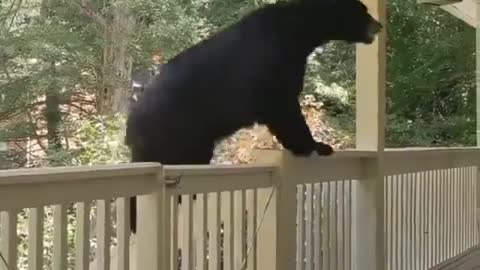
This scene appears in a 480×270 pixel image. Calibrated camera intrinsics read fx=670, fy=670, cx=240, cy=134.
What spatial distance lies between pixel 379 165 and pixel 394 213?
0.66 metres

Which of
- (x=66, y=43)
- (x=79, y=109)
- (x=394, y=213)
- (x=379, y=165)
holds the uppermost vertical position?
(x=66, y=43)

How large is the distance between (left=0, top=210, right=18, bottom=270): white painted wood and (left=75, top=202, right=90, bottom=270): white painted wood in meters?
0.23

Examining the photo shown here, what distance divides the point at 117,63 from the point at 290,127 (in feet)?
2.39

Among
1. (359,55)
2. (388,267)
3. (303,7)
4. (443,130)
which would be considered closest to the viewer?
(303,7)

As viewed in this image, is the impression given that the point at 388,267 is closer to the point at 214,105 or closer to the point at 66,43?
the point at 214,105

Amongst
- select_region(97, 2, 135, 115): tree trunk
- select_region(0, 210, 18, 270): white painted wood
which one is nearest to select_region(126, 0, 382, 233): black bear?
select_region(97, 2, 135, 115): tree trunk

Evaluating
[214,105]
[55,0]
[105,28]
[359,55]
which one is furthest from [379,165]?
[55,0]

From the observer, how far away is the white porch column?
3.52m

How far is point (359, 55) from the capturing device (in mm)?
3557

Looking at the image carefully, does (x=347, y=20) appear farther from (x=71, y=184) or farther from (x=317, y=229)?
(x=71, y=184)

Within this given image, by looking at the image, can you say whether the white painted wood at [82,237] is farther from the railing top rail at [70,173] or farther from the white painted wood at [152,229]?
the white painted wood at [152,229]

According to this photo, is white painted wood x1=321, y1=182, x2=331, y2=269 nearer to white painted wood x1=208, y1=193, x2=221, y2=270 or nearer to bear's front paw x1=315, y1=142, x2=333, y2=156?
bear's front paw x1=315, y1=142, x2=333, y2=156

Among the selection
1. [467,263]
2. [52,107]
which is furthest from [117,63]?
[467,263]

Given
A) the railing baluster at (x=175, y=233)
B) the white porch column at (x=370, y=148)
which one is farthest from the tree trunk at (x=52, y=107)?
the white porch column at (x=370, y=148)
